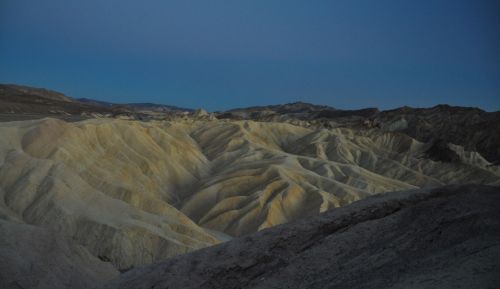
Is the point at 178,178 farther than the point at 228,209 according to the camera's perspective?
Yes

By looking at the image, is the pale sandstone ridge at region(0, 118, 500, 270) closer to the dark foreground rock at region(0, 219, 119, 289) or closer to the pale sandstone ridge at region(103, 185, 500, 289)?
the dark foreground rock at region(0, 219, 119, 289)

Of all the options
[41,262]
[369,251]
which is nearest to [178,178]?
[41,262]

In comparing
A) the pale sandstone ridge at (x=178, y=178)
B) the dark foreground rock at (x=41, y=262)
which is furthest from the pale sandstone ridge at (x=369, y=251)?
the pale sandstone ridge at (x=178, y=178)

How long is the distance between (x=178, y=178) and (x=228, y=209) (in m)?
8.45

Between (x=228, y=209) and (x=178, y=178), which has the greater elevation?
(x=178, y=178)

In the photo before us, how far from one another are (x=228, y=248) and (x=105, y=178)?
2304 cm

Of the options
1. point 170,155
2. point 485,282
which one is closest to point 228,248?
point 485,282

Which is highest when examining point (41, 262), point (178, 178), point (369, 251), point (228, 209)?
point (369, 251)

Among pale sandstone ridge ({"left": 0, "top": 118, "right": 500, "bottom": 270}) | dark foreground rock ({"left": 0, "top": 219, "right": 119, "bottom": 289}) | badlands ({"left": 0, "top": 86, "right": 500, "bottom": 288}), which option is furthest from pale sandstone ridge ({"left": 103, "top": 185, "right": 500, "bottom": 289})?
pale sandstone ridge ({"left": 0, "top": 118, "right": 500, "bottom": 270})

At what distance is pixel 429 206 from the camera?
371 inches

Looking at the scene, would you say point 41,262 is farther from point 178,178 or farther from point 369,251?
point 178,178

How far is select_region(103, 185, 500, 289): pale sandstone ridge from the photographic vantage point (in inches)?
279

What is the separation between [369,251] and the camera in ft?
27.9

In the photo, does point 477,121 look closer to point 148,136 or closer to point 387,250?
point 148,136
